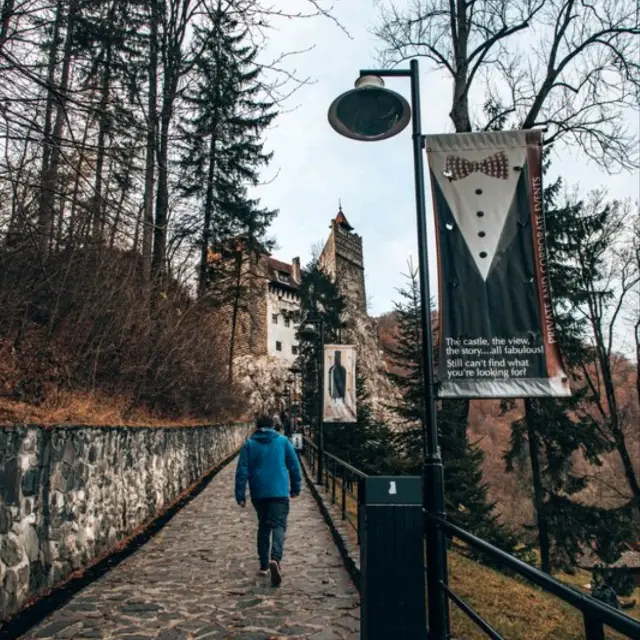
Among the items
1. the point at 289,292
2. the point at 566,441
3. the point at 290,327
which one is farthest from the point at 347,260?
the point at 566,441

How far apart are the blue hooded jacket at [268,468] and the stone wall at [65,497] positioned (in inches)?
74.7

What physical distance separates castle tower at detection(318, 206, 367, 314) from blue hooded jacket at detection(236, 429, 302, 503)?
58.9 m

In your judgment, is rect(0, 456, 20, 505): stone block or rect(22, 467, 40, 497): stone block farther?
rect(22, 467, 40, 497): stone block

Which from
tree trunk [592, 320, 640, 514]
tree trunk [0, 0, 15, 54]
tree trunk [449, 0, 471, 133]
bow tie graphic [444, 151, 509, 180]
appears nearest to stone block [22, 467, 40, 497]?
tree trunk [0, 0, 15, 54]

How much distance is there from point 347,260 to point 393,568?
234 feet

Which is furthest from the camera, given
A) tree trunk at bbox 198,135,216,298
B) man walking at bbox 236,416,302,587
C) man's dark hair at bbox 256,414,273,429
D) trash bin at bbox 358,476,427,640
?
tree trunk at bbox 198,135,216,298

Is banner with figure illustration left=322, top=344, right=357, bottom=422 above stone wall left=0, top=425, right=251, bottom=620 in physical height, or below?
above

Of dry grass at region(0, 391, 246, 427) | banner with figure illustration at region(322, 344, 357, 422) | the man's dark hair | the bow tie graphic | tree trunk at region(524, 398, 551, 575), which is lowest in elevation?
tree trunk at region(524, 398, 551, 575)

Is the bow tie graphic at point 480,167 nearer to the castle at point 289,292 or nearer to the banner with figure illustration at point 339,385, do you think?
the banner with figure illustration at point 339,385

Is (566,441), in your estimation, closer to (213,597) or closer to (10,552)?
(213,597)

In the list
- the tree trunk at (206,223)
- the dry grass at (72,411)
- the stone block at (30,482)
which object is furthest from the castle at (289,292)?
the stone block at (30,482)

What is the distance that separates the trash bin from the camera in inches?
151

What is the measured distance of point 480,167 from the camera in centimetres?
440

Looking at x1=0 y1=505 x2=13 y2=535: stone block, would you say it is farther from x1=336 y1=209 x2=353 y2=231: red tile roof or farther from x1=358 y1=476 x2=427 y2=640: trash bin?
x1=336 y1=209 x2=353 y2=231: red tile roof
